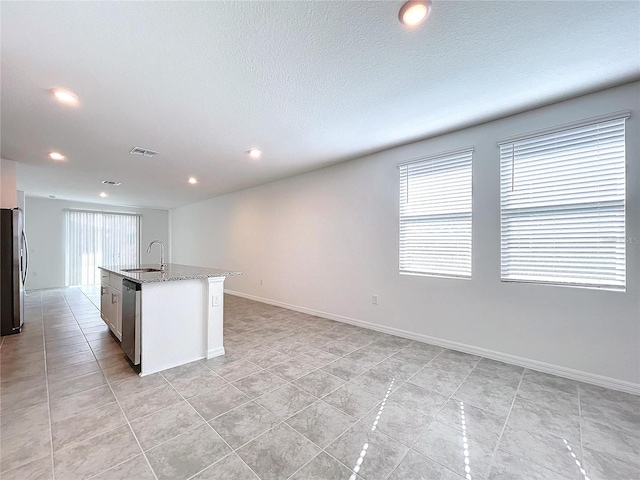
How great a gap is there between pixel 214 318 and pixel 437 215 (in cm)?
295

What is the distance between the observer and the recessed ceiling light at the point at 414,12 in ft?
4.85

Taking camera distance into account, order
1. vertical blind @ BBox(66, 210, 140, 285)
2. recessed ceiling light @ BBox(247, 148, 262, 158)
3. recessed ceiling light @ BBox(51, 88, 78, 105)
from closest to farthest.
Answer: recessed ceiling light @ BBox(51, 88, 78, 105)
recessed ceiling light @ BBox(247, 148, 262, 158)
vertical blind @ BBox(66, 210, 140, 285)

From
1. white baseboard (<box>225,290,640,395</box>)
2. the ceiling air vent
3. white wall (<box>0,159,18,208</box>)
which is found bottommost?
white baseboard (<box>225,290,640,395</box>)

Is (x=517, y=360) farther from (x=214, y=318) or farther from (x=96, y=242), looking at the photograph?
(x=96, y=242)

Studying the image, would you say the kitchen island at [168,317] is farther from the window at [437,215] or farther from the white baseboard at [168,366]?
the window at [437,215]

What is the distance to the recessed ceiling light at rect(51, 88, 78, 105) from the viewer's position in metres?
2.26

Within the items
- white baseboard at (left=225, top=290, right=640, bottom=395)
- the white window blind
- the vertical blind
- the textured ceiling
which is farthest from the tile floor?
the vertical blind

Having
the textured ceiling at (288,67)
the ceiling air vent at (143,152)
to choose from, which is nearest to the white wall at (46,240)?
the textured ceiling at (288,67)

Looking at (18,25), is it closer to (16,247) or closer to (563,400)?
(16,247)

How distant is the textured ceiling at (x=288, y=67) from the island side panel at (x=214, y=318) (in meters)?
1.79

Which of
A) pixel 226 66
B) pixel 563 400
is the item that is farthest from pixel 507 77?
pixel 563 400

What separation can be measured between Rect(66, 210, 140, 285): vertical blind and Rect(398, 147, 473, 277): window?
9.19 m

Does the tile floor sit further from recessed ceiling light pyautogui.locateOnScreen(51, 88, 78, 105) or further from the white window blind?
recessed ceiling light pyautogui.locateOnScreen(51, 88, 78, 105)

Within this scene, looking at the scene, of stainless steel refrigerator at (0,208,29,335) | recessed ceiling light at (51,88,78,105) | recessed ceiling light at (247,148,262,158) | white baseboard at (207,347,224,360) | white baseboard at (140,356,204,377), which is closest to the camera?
recessed ceiling light at (51,88,78,105)
